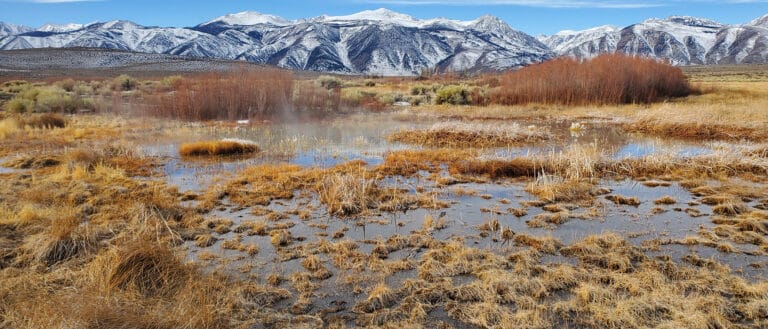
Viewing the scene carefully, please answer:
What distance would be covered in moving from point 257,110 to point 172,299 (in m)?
22.7

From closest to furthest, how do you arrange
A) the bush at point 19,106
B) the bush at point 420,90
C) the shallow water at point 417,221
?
the shallow water at point 417,221 → the bush at point 19,106 → the bush at point 420,90

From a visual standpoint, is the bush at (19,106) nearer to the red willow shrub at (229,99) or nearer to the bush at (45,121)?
the bush at (45,121)

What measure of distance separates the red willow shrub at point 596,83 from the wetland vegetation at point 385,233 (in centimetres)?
1235

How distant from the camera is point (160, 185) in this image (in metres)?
11.0

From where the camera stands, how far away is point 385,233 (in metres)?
7.98

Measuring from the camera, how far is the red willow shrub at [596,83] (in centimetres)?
3088

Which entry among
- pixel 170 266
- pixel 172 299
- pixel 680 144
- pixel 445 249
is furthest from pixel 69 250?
pixel 680 144

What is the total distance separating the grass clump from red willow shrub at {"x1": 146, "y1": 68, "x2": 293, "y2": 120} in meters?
10.5

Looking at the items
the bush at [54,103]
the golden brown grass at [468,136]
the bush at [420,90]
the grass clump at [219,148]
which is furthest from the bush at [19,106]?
the bush at [420,90]

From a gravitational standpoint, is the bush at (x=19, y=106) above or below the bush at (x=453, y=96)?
below

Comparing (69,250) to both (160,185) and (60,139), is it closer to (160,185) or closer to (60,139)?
(160,185)

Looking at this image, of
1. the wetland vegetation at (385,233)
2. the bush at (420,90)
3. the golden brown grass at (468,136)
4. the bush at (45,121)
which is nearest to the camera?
the wetland vegetation at (385,233)

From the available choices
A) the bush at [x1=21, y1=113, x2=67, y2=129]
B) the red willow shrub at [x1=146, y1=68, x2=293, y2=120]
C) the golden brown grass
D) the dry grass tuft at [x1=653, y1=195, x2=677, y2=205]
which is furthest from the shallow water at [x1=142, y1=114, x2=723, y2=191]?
the bush at [x1=21, y1=113, x2=67, y2=129]

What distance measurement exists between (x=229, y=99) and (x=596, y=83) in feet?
76.4
